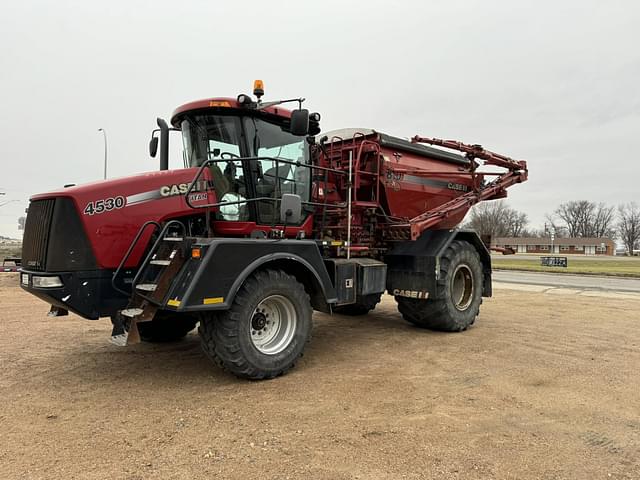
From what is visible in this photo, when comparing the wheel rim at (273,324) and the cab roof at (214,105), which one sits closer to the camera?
the wheel rim at (273,324)

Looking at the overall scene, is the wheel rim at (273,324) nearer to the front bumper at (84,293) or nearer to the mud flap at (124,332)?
the mud flap at (124,332)

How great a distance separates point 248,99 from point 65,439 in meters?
3.59

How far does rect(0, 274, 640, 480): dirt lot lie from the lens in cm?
292

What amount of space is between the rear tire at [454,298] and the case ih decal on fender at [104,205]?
444 centimetres

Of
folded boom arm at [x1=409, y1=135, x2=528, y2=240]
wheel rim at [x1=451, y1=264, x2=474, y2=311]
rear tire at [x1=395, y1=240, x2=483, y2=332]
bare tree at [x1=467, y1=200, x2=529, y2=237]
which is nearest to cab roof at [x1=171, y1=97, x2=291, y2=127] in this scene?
folded boom arm at [x1=409, y1=135, x2=528, y2=240]

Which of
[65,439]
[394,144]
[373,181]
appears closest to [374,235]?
[373,181]

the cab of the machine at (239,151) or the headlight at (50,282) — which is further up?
the cab of the machine at (239,151)

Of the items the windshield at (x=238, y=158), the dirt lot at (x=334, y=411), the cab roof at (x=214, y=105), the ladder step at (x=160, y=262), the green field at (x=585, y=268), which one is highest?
the cab roof at (x=214, y=105)

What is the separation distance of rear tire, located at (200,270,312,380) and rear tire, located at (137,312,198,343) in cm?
155

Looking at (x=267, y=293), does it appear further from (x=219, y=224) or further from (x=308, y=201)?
(x=308, y=201)

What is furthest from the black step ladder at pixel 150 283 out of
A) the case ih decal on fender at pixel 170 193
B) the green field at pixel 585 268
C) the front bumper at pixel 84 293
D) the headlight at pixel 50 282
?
the green field at pixel 585 268

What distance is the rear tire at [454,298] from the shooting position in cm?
686

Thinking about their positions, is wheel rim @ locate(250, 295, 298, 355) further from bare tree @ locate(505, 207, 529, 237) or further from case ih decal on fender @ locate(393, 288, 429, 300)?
bare tree @ locate(505, 207, 529, 237)

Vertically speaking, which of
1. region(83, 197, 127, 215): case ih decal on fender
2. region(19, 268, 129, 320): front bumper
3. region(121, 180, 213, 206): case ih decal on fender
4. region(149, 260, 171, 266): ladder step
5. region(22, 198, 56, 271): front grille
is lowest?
region(19, 268, 129, 320): front bumper
